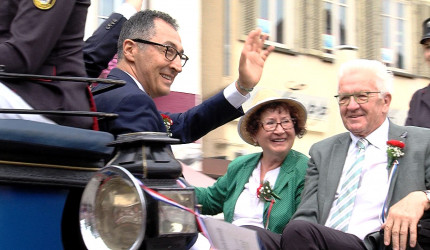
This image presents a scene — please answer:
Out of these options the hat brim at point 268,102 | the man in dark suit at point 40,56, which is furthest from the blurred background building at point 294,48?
the man in dark suit at point 40,56

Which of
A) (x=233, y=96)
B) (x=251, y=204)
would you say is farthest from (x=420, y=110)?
(x=233, y=96)

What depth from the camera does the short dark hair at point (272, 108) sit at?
4496 millimetres

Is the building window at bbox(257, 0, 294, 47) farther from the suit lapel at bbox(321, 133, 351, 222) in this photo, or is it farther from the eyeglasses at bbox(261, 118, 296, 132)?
the suit lapel at bbox(321, 133, 351, 222)

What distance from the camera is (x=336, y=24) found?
555 inches

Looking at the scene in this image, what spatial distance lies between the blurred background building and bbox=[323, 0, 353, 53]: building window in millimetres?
16

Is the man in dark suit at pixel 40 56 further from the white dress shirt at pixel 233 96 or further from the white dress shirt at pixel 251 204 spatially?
the white dress shirt at pixel 251 204

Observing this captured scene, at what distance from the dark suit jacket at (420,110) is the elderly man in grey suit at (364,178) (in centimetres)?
37

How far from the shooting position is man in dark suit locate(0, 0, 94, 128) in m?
2.55

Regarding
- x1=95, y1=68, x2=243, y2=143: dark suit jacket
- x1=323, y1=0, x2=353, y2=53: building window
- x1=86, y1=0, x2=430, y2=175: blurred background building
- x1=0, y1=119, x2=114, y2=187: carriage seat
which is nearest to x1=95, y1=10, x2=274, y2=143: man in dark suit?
x1=95, y1=68, x2=243, y2=143: dark suit jacket

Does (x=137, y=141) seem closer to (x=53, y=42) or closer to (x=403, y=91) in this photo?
(x=53, y=42)

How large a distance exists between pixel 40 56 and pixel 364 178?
173 cm

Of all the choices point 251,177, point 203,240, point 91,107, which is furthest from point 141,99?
point 251,177

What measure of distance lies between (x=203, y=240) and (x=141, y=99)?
643 millimetres

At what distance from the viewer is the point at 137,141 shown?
7.57ft
